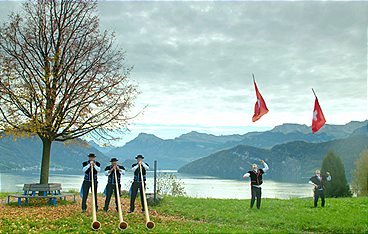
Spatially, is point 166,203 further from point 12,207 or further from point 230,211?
point 12,207

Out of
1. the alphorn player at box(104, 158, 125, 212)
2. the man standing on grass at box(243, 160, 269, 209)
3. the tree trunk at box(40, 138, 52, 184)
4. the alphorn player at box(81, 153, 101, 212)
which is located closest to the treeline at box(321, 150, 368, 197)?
the man standing on grass at box(243, 160, 269, 209)

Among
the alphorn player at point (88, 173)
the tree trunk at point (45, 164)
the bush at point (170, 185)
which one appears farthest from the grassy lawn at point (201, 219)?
the bush at point (170, 185)

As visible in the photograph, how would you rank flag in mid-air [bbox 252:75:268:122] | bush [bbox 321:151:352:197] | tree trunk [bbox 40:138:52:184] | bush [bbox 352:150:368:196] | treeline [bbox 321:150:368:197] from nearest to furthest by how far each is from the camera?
flag in mid-air [bbox 252:75:268:122]
tree trunk [bbox 40:138:52:184]
bush [bbox 321:151:352:197]
treeline [bbox 321:150:368:197]
bush [bbox 352:150:368:196]

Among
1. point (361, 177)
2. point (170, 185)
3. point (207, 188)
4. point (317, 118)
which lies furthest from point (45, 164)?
point (207, 188)

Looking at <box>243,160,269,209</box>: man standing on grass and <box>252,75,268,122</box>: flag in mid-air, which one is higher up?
<box>252,75,268,122</box>: flag in mid-air

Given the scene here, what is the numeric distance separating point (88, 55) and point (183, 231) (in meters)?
13.0

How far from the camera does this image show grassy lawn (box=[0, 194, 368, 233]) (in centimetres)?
1368

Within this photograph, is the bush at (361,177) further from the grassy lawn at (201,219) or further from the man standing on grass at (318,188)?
the grassy lawn at (201,219)

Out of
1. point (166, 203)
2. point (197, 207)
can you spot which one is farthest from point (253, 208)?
point (166, 203)

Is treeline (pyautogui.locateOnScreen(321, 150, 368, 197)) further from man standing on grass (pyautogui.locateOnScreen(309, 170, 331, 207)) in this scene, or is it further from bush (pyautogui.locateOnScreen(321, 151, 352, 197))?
man standing on grass (pyautogui.locateOnScreen(309, 170, 331, 207))

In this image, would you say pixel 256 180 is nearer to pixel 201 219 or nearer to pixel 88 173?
pixel 201 219

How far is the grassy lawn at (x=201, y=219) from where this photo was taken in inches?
539

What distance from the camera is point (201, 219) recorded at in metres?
17.0

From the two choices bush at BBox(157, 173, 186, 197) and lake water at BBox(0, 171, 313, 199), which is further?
lake water at BBox(0, 171, 313, 199)
